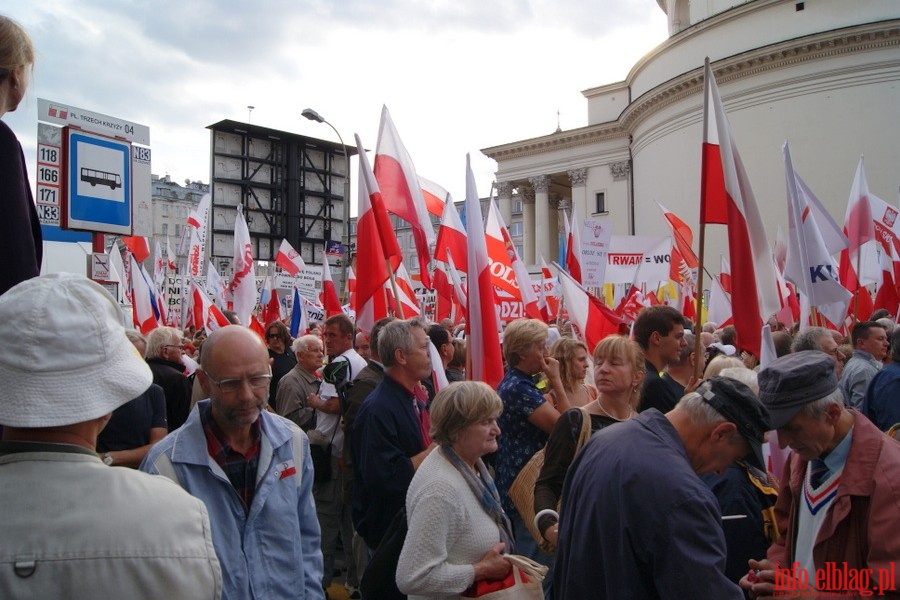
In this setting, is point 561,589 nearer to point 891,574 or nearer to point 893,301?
point 891,574

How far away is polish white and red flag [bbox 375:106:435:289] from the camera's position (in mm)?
7719

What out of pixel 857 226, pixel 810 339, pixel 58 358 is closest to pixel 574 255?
pixel 857 226

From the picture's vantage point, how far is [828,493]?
272 cm

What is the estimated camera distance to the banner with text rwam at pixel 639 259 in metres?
13.9

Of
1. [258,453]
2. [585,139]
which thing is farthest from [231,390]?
[585,139]

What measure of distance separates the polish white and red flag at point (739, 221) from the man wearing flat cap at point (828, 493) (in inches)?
103

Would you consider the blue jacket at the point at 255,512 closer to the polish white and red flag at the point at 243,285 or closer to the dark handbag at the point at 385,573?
the dark handbag at the point at 385,573

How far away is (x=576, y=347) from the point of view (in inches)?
192

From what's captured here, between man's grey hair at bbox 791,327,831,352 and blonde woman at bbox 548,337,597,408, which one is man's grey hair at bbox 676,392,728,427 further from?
man's grey hair at bbox 791,327,831,352

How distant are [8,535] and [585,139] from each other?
48.9m

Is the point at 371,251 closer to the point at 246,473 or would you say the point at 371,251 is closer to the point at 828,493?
the point at 246,473

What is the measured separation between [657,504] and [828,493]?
90 cm

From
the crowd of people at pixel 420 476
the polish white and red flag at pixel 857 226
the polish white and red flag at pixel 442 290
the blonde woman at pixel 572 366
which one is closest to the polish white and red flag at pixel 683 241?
the polish white and red flag at pixel 857 226

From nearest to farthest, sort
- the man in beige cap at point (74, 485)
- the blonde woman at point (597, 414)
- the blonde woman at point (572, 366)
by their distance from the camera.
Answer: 1. the man in beige cap at point (74, 485)
2. the blonde woman at point (597, 414)
3. the blonde woman at point (572, 366)
